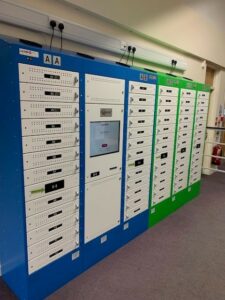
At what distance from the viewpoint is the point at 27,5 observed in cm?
187

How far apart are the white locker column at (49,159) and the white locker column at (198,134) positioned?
7.50 ft

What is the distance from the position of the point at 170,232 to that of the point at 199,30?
3430 mm

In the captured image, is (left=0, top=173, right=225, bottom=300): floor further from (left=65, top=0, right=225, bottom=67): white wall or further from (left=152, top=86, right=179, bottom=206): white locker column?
(left=65, top=0, right=225, bottom=67): white wall

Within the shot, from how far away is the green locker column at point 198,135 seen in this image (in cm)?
342

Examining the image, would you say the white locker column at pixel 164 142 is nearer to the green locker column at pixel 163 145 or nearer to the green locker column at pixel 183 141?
the green locker column at pixel 163 145

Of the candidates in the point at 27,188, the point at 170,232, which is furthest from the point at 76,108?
the point at 170,232

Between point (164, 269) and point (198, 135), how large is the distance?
84.8 inches

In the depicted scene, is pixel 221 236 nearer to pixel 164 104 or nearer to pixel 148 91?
pixel 164 104

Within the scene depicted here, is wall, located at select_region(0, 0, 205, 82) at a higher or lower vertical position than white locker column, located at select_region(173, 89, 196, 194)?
higher

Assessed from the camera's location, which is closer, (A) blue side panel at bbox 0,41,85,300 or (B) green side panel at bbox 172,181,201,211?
(A) blue side panel at bbox 0,41,85,300

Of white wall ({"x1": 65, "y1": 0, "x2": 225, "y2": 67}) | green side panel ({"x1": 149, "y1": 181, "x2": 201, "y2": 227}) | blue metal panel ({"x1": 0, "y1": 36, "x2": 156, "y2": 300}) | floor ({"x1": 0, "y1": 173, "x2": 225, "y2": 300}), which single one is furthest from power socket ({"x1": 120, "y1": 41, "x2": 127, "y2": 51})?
floor ({"x1": 0, "y1": 173, "x2": 225, "y2": 300})

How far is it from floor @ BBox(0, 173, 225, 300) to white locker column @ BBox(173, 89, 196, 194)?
587 mm

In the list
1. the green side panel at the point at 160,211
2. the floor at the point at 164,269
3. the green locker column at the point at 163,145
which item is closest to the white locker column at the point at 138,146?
the green locker column at the point at 163,145

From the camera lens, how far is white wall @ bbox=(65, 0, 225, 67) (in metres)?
2.54
